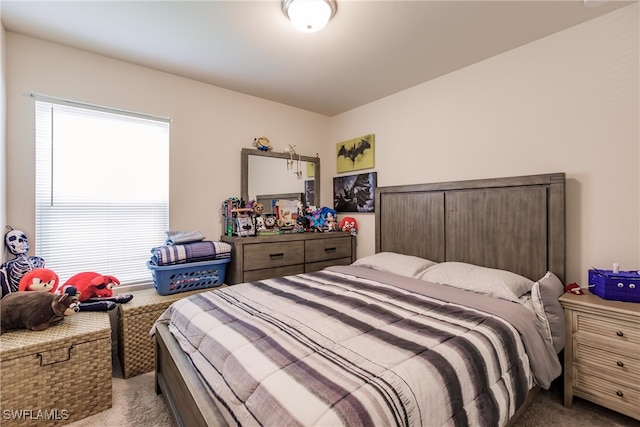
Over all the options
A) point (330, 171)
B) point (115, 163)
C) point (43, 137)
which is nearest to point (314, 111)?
point (330, 171)

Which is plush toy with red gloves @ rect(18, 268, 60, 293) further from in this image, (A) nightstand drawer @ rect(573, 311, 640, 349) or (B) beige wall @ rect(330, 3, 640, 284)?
(A) nightstand drawer @ rect(573, 311, 640, 349)

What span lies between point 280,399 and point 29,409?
1656 mm

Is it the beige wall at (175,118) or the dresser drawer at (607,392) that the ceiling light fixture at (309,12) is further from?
the dresser drawer at (607,392)

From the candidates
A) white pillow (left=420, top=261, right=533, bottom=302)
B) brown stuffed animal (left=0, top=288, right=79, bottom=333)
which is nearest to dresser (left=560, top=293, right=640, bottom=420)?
white pillow (left=420, top=261, right=533, bottom=302)

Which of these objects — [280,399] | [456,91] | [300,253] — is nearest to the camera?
[280,399]

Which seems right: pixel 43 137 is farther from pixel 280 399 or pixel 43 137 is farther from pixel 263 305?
pixel 280 399

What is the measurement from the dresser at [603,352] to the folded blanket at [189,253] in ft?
8.42

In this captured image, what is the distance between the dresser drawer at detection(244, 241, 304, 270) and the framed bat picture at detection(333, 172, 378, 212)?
861 millimetres

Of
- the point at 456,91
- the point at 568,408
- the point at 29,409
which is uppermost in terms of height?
the point at 456,91

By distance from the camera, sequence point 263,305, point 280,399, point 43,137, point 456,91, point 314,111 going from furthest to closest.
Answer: point 314,111 < point 456,91 < point 43,137 < point 263,305 < point 280,399

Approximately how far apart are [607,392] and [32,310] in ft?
10.9

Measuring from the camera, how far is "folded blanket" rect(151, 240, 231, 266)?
2330 millimetres

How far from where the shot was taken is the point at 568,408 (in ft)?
5.69

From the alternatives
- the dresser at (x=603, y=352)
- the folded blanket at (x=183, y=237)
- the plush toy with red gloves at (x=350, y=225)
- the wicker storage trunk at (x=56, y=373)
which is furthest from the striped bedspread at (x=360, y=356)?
the plush toy with red gloves at (x=350, y=225)
